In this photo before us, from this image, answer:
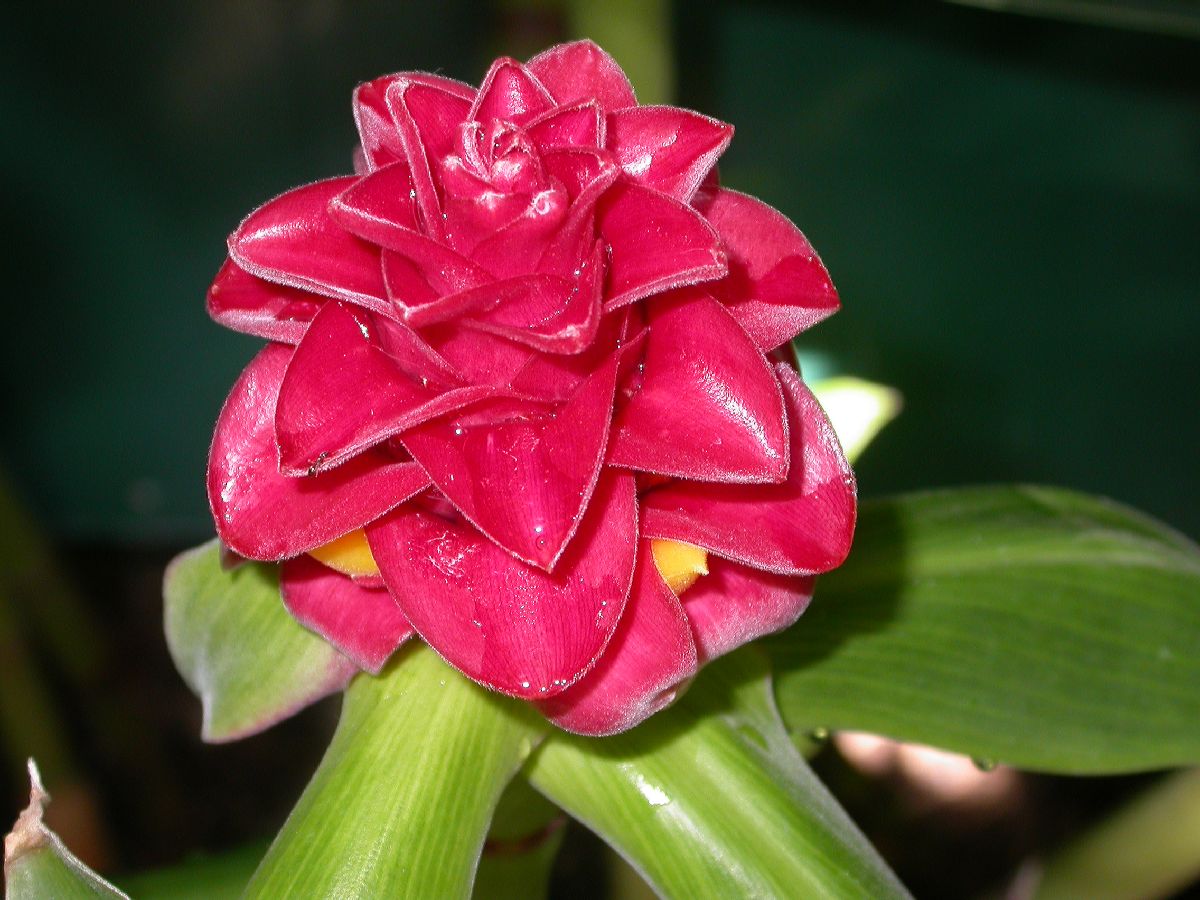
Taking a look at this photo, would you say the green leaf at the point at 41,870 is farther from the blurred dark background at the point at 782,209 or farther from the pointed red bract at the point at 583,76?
the blurred dark background at the point at 782,209

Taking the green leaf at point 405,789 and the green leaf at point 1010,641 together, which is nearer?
the green leaf at point 405,789

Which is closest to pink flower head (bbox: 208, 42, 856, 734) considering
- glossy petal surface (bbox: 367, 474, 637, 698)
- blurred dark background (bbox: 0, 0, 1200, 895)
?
glossy petal surface (bbox: 367, 474, 637, 698)

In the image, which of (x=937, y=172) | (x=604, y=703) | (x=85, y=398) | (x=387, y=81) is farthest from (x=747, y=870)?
(x=85, y=398)

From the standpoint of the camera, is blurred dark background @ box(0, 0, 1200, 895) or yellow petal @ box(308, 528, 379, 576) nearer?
yellow petal @ box(308, 528, 379, 576)

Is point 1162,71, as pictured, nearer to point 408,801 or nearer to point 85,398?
point 408,801

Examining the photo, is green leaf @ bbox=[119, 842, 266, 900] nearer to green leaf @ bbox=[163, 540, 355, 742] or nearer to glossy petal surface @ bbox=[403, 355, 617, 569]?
green leaf @ bbox=[163, 540, 355, 742]

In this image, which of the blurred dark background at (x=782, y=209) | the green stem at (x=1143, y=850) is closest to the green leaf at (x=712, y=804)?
the green stem at (x=1143, y=850)
